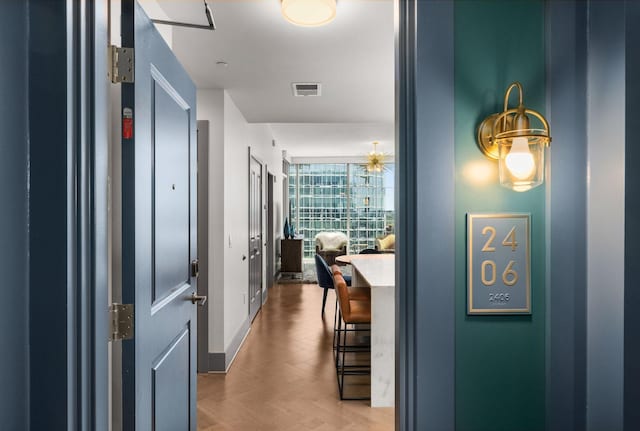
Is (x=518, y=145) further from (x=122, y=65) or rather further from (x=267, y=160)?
(x=267, y=160)

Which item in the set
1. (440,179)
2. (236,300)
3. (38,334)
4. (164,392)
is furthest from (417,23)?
(236,300)

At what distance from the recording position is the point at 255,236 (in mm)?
5582

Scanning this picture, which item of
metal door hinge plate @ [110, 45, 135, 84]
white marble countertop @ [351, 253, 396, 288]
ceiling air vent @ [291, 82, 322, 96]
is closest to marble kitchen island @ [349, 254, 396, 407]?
white marble countertop @ [351, 253, 396, 288]

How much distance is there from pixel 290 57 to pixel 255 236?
3093 millimetres

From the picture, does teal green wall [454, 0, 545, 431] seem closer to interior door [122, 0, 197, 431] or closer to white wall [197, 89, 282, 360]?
interior door [122, 0, 197, 431]

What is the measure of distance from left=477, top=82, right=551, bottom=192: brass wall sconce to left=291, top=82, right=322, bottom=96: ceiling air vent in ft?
8.25

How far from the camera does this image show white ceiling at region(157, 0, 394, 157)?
2270 mm

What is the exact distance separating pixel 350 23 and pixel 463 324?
1855 millimetres

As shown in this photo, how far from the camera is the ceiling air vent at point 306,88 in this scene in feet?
11.3

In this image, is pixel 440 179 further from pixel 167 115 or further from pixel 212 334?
pixel 212 334

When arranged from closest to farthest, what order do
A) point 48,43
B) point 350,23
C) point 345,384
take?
point 48,43
point 350,23
point 345,384

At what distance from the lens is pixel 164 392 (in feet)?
5.17

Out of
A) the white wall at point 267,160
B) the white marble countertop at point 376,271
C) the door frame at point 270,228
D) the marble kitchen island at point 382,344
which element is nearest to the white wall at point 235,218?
the white wall at point 267,160

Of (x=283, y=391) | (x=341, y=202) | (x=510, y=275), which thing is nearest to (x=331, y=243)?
(x=341, y=202)
